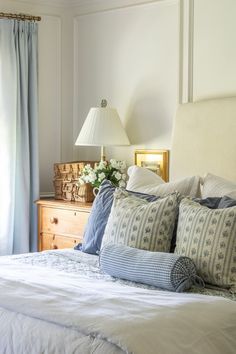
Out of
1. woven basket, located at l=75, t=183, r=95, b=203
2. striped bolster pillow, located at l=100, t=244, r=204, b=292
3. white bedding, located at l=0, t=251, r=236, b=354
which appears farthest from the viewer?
woven basket, located at l=75, t=183, r=95, b=203

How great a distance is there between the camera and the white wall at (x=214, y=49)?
4.02 m

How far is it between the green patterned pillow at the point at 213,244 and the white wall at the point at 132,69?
1.67m

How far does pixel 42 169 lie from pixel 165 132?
1.21 meters

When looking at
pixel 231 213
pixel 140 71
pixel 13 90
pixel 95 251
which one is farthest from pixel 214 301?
pixel 13 90

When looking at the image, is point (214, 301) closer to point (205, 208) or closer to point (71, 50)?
point (205, 208)

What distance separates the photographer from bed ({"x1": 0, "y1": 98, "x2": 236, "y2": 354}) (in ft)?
6.87

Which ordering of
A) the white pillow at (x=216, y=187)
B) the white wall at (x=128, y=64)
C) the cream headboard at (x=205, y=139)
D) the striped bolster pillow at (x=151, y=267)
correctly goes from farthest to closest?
the white wall at (x=128, y=64) → the cream headboard at (x=205, y=139) → the white pillow at (x=216, y=187) → the striped bolster pillow at (x=151, y=267)

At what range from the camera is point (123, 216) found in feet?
10.6

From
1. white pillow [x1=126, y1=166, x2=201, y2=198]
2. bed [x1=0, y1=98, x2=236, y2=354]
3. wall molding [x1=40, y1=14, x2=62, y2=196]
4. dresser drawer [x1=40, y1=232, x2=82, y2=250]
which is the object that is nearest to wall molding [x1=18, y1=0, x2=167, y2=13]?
wall molding [x1=40, y1=14, x2=62, y2=196]

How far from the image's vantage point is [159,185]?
365 centimetres

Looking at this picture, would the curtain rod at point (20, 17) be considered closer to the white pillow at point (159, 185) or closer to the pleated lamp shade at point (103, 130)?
the pleated lamp shade at point (103, 130)

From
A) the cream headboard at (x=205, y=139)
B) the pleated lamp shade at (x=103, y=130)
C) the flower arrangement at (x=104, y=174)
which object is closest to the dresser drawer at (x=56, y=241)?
the flower arrangement at (x=104, y=174)

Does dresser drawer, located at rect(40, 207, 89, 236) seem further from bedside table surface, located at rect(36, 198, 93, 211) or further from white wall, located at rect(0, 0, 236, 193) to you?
white wall, located at rect(0, 0, 236, 193)

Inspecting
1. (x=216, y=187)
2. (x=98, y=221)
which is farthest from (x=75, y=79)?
(x=216, y=187)
